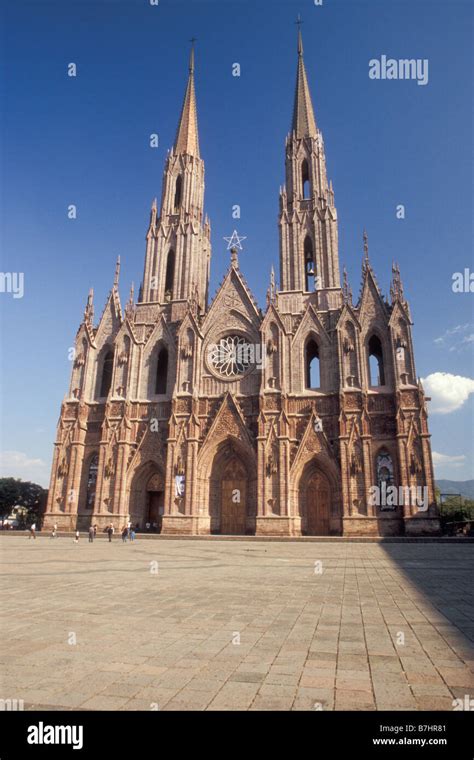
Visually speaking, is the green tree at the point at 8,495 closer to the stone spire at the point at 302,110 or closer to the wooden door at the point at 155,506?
the wooden door at the point at 155,506

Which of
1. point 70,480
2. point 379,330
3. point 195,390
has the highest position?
point 379,330

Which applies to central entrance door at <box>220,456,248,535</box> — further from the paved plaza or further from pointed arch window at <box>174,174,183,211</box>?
pointed arch window at <box>174,174,183,211</box>

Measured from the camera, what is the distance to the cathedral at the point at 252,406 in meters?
31.0

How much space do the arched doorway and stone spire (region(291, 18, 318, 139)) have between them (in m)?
34.4

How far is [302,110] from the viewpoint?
45.6m

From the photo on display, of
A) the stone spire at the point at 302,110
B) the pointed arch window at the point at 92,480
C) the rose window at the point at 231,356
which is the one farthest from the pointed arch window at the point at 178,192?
the pointed arch window at the point at 92,480

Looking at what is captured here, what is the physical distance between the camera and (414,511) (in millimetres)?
29016

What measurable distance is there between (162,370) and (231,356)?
677 centimetres

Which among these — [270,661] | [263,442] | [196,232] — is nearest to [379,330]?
[263,442]

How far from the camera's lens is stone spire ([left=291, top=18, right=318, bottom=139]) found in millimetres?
44000

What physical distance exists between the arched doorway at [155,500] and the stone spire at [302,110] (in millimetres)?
34410

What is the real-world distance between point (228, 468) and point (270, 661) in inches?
1163
